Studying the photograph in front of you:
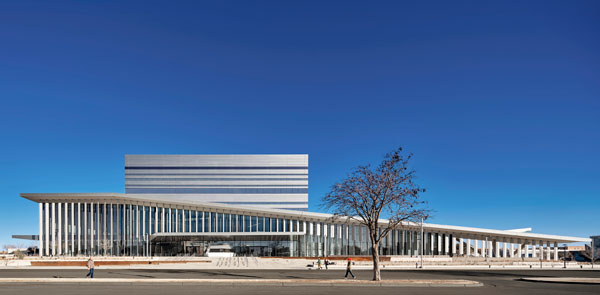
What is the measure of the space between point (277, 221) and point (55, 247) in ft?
116

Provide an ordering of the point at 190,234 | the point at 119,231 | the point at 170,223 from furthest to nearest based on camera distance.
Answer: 1. the point at 170,223
2. the point at 119,231
3. the point at 190,234

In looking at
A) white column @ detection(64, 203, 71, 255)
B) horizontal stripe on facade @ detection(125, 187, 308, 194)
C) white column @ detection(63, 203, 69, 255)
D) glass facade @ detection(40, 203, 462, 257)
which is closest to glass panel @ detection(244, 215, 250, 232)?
glass facade @ detection(40, 203, 462, 257)

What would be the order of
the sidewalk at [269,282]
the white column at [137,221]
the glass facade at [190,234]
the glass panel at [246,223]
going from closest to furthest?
the sidewalk at [269,282] < the glass facade at [190,234] < the white column at [137,221] < the glass panel at [246,223]

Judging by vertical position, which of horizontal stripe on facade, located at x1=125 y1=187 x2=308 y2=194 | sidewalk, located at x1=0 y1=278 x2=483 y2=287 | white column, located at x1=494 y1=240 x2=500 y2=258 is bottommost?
white column, located at x1=494 y1=240 x2=500 y2=258

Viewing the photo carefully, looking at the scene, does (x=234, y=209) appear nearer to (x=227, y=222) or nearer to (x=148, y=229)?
(x=227, y=222)

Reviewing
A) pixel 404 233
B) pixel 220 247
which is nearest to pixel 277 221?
pixel 220 247

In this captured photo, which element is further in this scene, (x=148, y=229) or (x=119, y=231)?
(x=148, y=229)

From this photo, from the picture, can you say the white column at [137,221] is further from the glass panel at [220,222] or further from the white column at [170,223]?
the glass panel at [220,222]

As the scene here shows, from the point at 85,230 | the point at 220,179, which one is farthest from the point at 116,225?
the point at 220,179

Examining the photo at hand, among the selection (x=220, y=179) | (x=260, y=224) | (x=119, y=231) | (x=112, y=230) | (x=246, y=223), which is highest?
(x=220, y=179)

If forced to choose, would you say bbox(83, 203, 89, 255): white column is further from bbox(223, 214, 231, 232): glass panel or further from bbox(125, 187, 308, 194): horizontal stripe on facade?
bbox(125, 187, 308, 194): horizontal stripe on facade

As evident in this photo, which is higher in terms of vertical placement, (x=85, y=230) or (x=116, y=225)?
(x=116, y=225)

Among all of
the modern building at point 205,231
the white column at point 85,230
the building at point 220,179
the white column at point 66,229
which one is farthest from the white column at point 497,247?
the white column at point 66,229

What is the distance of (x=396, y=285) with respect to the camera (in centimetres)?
2764
